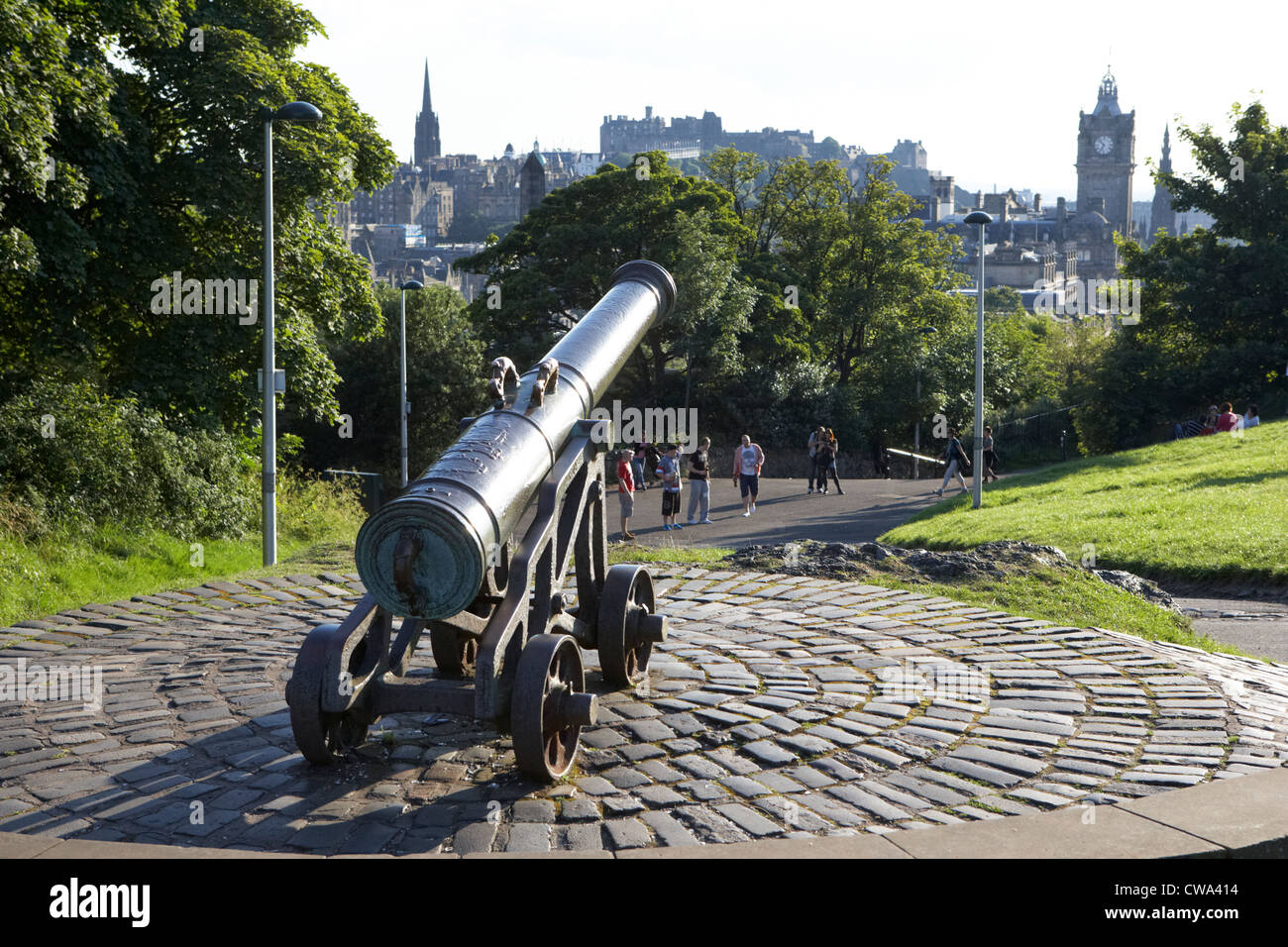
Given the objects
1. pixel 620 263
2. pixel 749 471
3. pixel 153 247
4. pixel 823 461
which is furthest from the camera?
pixel 620 263

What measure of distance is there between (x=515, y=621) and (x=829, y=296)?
1745 inches

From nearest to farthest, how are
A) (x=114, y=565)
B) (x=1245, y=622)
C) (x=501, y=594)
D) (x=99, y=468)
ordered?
(x=501, y=594) → (x=1245, y=622) → (x=114, y=565) → (x=99, y=468)

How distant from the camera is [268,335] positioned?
15031 millimetres

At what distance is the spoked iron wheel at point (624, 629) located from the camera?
6758mm

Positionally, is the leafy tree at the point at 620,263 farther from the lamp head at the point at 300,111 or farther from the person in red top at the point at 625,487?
the lamp head at the point at 300,111

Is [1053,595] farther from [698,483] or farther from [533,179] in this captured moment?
[533,179]

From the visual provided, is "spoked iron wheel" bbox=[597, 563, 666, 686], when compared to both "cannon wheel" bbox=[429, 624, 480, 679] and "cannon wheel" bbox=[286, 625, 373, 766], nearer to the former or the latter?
"cannon wheel" bbox=[429, 624, 480, 679]

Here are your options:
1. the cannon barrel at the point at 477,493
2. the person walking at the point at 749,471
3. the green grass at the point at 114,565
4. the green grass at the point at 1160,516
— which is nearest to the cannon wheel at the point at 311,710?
the cannon barrel at the point at 477,493

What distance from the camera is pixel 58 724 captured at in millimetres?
6363

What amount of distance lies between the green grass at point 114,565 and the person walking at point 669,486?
6150mm

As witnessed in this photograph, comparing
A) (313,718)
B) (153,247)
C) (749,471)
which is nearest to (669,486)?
(749,471)

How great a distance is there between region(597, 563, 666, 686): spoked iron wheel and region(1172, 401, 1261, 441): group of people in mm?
24380

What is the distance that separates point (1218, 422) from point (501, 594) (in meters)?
26.2

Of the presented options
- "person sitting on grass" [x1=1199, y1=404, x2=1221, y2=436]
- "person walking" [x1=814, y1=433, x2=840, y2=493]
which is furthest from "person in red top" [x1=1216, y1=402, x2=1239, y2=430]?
"person walking" [x1=814, y1=433, x2=840, y2=493]
